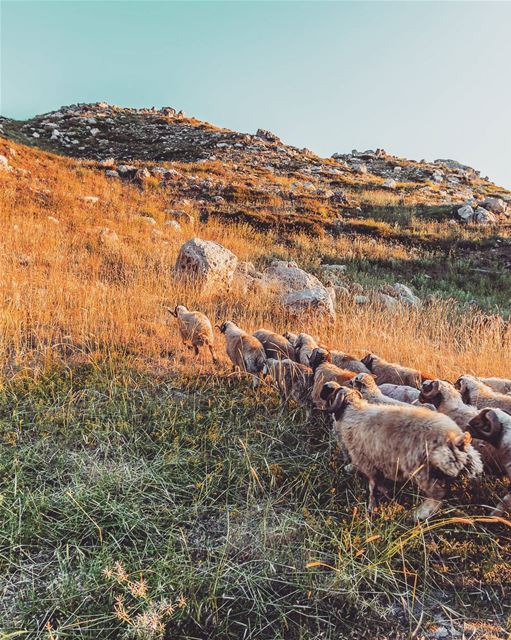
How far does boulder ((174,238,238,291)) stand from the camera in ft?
28.3

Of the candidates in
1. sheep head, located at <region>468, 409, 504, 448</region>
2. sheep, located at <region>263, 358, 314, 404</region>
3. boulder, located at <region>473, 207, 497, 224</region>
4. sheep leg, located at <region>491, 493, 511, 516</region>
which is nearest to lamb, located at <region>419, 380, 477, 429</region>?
sheep head, located at <region>468, 409, 504, 448</region>

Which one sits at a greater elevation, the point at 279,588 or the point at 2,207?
the point at 2,207

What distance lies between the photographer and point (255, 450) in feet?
11.3

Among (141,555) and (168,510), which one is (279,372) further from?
(141,555)

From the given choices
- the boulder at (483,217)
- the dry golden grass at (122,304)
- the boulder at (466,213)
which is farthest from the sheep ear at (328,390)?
the boulder at (483,217)

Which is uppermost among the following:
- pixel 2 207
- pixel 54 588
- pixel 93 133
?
pixel 93 133

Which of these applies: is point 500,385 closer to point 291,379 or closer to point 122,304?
point 291,379

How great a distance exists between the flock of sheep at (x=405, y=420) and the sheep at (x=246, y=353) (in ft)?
0.05

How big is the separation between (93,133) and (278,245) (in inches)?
1199

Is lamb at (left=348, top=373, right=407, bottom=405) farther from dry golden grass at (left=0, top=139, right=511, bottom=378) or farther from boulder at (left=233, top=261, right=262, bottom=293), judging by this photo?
boulder at (left=233, top=261, right=262, bottom=293)

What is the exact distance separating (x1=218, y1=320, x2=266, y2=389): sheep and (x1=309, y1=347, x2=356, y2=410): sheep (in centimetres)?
66

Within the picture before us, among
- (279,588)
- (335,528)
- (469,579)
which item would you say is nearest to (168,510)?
(279,588)

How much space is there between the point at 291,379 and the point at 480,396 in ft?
6.14

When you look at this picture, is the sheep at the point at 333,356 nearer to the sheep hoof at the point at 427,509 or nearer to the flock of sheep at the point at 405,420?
the flock of sheep at the point at 405,420
